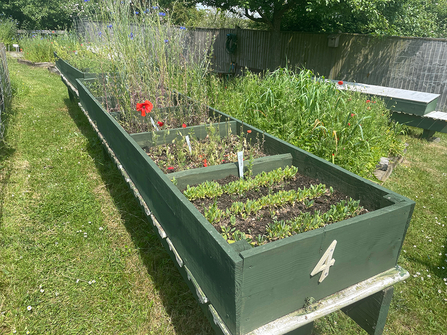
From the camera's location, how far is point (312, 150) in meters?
3.15

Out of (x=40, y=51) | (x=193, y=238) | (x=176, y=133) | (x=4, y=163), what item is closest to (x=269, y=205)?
(x=193, y=238)

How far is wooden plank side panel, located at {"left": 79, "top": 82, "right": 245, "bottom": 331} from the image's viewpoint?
1.14 m

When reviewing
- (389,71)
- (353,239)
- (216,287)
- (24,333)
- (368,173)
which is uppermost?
(389,71)

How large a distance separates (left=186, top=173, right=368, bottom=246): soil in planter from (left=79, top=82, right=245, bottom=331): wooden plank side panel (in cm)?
19

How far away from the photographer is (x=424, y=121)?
500cm

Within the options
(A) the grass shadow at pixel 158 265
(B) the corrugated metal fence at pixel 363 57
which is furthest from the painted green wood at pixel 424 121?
(A) the grass shadow at pixel 158 265

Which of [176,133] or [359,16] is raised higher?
[359,16]

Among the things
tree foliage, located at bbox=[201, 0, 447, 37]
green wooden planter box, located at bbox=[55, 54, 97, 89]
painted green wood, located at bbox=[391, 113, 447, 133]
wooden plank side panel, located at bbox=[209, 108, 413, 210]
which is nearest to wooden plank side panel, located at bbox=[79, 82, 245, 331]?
wooden plank side panel, located at bbox=[209, 108, 413, 210]

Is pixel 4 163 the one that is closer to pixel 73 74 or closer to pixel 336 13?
pixel 73 74

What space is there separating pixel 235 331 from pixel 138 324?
0.95 metres

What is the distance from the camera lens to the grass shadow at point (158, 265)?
1.91 metres

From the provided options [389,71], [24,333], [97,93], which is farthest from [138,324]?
[389,71]

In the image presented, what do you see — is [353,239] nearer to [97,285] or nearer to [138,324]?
[138,324]

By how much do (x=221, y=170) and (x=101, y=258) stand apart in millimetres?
1165
